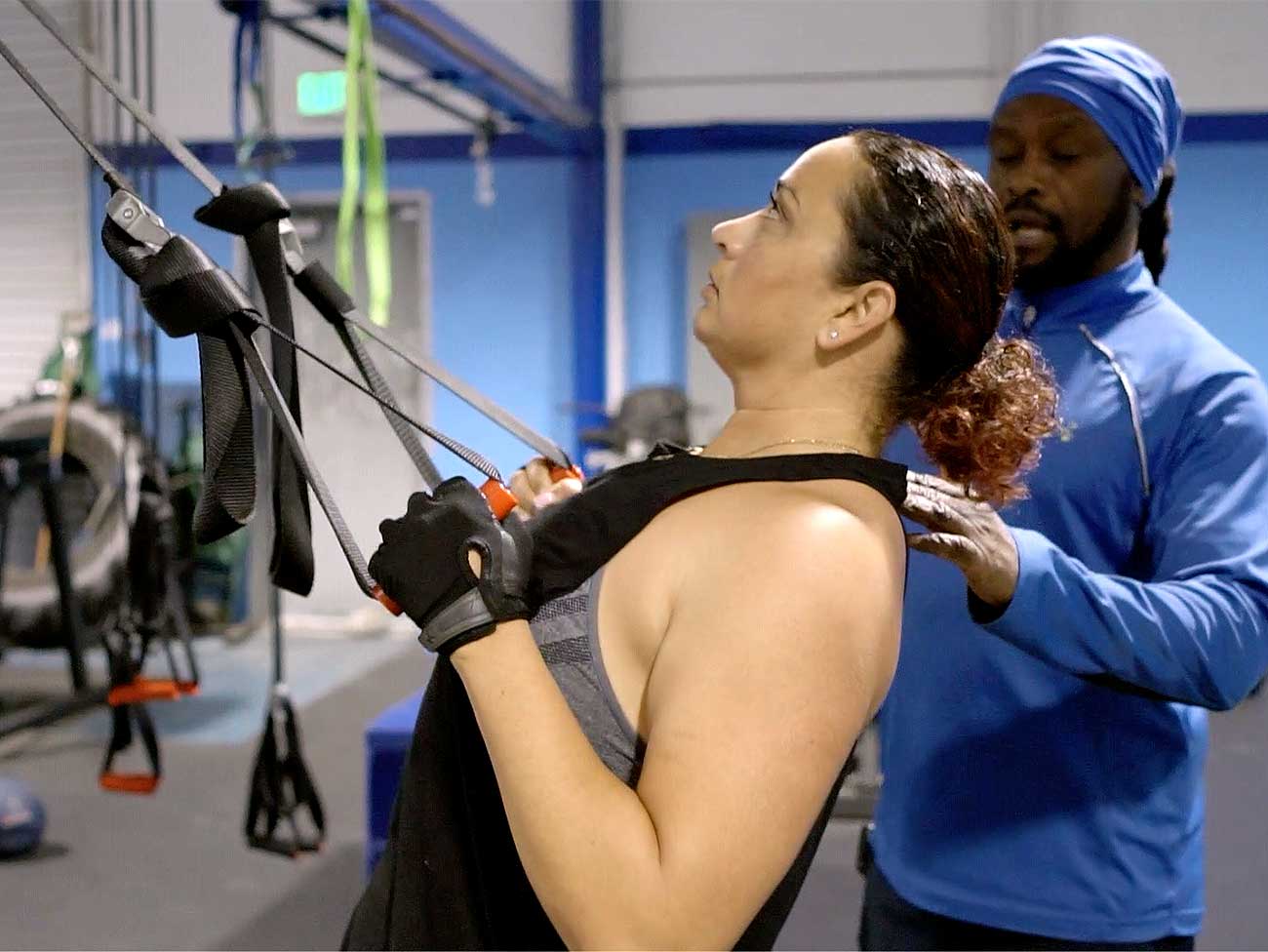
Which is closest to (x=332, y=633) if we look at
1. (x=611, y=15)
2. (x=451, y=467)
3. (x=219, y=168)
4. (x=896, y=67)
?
(x=451, y=467)

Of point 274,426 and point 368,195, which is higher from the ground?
point 368,195

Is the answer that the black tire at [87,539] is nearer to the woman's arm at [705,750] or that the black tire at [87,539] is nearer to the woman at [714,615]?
the woman at [714,615]

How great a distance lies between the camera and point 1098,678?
4.39 ft

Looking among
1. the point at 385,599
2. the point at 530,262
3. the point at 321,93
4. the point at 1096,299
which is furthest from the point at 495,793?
the point at 530,262

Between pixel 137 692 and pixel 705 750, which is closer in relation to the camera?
pixel 705 750

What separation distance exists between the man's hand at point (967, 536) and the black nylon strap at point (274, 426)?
0.54 m

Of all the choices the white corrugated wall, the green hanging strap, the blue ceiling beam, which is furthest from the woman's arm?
the white corrugated wall

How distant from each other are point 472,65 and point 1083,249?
10.8 feet

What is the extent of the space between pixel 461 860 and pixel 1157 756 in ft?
2.71

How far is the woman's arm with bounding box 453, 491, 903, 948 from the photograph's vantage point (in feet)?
2.68

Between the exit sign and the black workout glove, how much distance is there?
9.59 feet

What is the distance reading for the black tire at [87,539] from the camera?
16.8ft

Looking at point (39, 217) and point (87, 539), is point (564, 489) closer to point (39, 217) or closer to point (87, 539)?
point (87, 539)

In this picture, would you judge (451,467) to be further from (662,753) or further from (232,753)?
(662,753)
